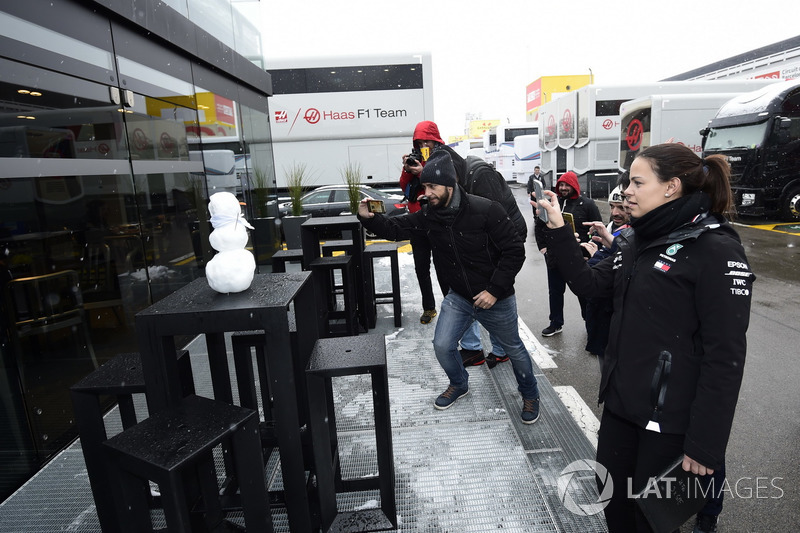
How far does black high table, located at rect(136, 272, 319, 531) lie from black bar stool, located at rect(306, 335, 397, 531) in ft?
0.45

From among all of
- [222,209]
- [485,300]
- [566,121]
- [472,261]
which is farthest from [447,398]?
[566,121]

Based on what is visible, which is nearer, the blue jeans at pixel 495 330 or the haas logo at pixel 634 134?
the blue jeans at pixel 495 330

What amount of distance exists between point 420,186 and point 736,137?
1261 cm

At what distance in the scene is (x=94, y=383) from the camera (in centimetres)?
230

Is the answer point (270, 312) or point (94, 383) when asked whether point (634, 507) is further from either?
point (94, 383)

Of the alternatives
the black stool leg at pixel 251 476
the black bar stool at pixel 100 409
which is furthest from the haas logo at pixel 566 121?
the black stool leg at pixel 251 476

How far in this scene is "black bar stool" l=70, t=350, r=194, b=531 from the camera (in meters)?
2.25

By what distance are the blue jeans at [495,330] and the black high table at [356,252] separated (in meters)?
1.53

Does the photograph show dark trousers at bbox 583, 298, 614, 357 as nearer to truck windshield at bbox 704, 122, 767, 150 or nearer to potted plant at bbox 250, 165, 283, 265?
potted plant at bbox 250, 165, 283, 265

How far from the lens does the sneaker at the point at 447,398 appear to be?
387cm

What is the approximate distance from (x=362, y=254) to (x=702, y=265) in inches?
163

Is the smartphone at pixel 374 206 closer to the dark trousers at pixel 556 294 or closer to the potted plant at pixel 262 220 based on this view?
the dark trousers at pixel 556 294

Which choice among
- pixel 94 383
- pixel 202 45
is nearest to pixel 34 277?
pixel 94 383

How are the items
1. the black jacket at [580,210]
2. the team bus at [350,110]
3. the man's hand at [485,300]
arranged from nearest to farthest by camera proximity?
the man's hand at [485,300]
the black jacket at [580,210]
the team bus at [350,110]
